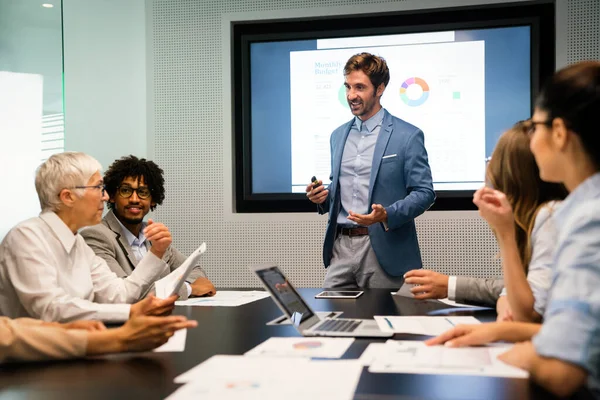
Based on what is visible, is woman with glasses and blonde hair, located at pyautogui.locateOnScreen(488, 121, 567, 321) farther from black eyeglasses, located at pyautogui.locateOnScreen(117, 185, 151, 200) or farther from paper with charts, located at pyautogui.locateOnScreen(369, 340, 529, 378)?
black eyeglasses, located at pyautogui.locateOnScreen(117, 185, 151, 200)

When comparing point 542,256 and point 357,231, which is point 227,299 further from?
point 542,256

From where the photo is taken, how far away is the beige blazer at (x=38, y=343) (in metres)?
1.46

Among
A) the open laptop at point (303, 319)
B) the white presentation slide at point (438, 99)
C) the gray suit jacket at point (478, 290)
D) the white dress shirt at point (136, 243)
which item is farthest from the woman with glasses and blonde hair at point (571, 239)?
the white presentation slide at point (438, 99)

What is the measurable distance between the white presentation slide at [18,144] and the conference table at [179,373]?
70.0 inches

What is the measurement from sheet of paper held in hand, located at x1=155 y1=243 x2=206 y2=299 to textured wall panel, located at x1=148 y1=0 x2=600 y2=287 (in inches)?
101

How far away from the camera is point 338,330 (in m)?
1.80

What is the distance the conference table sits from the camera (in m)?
1.18

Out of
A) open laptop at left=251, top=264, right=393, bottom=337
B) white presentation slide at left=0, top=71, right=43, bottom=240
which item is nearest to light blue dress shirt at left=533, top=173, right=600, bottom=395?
open laptop at left=251, top=264, right=393, bottom=337

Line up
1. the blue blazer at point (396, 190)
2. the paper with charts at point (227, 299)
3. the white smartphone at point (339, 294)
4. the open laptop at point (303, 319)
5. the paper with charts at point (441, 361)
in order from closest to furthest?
the paper with charts at point (441, 361), the open laptop at point (303, 319), the paper with charts at point (227, 299), the white smartphone at point (339, 294), the blue blazer at point (396, 190)

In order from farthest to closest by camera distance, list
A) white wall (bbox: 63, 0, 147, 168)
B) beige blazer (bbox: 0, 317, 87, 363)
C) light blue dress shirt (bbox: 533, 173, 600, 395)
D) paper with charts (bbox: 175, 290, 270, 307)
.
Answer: white wall (bbox: 63, 0, 147, 168) < paper with charts (bbox: 175, 290, 270, 307) < beige blazer (bbox: 0, 317, 87, 363) < light blue dress shirt (bbox: 533, 173, 600, 395)

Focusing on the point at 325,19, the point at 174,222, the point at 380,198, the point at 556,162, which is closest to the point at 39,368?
the point at 556,162

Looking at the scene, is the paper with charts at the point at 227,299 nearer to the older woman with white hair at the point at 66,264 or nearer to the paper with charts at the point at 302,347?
the older woman with white hair at the point at 66,264

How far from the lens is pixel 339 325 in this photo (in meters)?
1.88

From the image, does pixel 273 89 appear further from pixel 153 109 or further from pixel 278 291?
pixel 278 291
